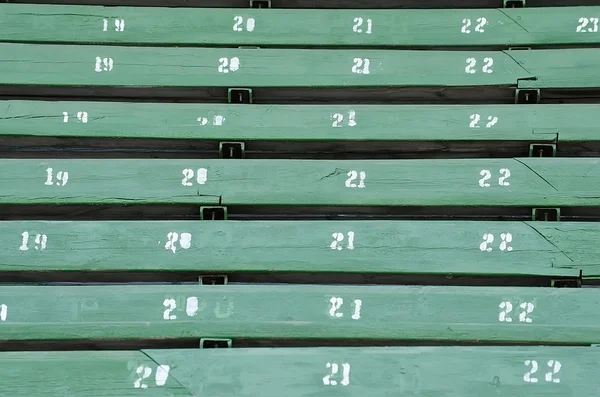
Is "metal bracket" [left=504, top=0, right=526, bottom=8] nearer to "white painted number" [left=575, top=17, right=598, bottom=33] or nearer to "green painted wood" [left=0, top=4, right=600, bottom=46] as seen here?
"green painted wood" [left=0, top=4, right=600, bottom=46]

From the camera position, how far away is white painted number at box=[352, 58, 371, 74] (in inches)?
170

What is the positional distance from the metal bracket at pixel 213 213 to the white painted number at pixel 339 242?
651 millimetres

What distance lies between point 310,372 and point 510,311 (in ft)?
3.66

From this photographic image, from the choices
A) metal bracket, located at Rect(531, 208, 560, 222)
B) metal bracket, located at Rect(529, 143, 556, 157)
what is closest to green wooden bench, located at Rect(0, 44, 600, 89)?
metal bracket, located at Rect(529, 143, 556, 157)

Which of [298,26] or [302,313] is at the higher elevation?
[298,26]

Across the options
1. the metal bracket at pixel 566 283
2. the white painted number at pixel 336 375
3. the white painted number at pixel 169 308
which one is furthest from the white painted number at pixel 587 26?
the white painted number at pixel 169 308

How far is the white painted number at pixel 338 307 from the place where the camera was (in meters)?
3.56

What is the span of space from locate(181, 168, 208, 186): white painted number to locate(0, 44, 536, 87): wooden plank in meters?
0.63

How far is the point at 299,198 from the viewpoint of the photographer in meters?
3.89

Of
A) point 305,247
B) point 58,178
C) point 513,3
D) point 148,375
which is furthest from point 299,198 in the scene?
point 513,3

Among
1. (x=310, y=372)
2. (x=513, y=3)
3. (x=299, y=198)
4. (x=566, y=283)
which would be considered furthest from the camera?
(x=513, y=3)

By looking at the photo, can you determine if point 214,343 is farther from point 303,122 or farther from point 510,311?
point 510,311

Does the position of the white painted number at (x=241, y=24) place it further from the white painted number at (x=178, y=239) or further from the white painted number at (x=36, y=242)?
the white painted number at (x=36, y=242)

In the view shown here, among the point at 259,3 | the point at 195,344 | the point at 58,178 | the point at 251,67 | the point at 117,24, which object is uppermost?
the point at 259,3
